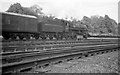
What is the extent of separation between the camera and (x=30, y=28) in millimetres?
25688

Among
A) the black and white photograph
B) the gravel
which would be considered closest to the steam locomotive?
the black and white photograph

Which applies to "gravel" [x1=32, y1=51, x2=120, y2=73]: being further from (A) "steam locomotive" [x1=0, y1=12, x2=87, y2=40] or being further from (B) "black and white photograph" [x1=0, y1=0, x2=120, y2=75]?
(A) "steam locomotive" [x1=0, y1=12, x2=87, y2=40]

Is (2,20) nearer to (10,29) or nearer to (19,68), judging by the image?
(10,29)

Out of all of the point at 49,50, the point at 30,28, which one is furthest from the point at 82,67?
the point at 30,28

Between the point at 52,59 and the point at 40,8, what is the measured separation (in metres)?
72.5

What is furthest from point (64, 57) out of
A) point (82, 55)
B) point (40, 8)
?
point (40, 8)

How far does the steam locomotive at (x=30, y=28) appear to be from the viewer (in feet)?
71.6

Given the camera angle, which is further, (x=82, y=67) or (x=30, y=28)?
(x=30, y=28)

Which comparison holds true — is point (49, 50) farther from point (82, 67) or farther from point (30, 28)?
point (30, 28)

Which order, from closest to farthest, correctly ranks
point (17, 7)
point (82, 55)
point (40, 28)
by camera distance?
point (82, 55) < point (40, 28) < point (17, 7)

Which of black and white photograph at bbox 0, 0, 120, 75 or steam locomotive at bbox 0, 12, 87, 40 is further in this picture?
steam locomotive at bbox 0, 12, 87, 40

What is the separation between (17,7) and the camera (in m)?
51.6

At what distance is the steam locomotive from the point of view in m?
21.8

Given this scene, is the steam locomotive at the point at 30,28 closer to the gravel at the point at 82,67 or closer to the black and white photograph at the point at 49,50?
the black and white photograph at the point at 49,50
